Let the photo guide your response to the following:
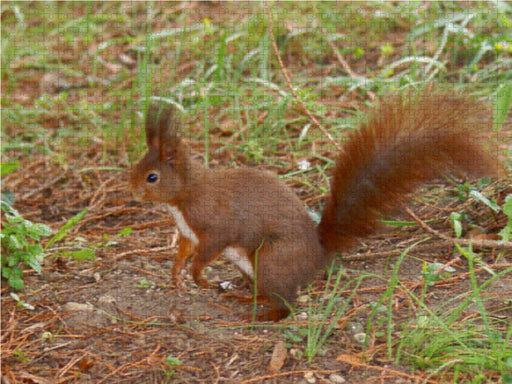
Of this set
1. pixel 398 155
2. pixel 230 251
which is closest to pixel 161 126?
pixel 230 251

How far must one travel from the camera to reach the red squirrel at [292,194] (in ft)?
6.73

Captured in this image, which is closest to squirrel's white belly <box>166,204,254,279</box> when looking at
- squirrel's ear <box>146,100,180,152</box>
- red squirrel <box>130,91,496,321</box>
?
red squirrel <box>130,91,496,321</box>

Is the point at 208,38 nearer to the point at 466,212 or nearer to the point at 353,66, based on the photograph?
the point at 353,66

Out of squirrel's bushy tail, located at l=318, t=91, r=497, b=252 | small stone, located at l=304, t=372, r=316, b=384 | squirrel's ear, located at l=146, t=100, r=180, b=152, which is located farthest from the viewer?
squirrel's ear, located at l=146, t=100, r=180, b=152

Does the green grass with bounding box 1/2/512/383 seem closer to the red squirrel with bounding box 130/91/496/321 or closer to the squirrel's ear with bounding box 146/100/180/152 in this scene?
the red squirrel with bounding box 130/91/496/321

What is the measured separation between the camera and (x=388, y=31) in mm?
4469

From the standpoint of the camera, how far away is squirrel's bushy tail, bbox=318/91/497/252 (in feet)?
6.63

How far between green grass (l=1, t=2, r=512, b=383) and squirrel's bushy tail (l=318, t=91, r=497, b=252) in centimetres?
51

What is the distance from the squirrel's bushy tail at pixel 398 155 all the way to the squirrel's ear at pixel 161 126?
0.57 m

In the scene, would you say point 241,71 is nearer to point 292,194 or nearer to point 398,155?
point 292,194

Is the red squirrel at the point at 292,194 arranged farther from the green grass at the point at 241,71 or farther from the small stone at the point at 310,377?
the green grass at the point at 241,71

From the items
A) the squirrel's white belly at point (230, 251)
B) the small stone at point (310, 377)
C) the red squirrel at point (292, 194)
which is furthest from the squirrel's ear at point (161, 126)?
the small stone at point (310, 377)

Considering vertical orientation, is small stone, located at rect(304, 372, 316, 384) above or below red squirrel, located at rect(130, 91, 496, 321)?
below

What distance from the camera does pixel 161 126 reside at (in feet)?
7.55
